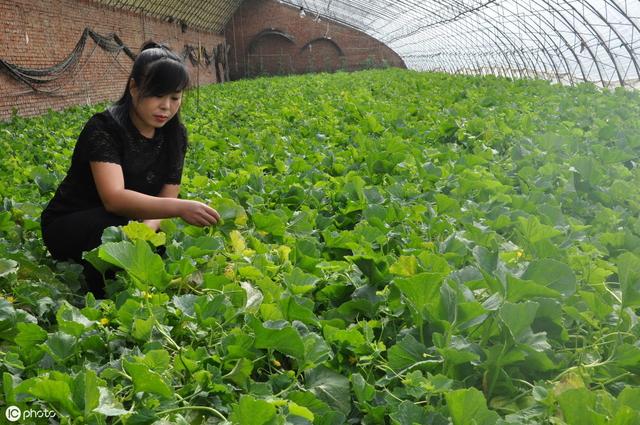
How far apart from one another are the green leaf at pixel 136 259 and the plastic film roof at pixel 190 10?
20.1 m

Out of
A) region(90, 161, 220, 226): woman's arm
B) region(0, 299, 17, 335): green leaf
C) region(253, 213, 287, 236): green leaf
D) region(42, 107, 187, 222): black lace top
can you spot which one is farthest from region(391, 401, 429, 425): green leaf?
region(42, 107, 187, 222): black lace top

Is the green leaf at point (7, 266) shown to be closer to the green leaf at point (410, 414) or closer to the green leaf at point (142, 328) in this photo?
the green leaf at point (142, 328)

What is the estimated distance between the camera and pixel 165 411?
131cm

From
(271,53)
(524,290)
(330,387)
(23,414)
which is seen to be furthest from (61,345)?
(271,53)

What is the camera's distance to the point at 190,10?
31.1m

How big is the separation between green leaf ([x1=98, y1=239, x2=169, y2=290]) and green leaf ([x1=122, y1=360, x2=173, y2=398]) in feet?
1.62

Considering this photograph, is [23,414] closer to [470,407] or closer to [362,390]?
[362,390]

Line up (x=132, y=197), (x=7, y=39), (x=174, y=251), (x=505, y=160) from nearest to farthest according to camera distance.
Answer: (x=174, y=251) → (x=132, y=197) → (x=505, y=160) → (x=7, y=39)

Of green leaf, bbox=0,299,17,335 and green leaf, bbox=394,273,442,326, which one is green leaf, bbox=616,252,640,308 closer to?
green leaf, bbox=394,273,442,326

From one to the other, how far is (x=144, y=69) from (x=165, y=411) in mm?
1877

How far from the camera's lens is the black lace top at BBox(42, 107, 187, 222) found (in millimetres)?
2973

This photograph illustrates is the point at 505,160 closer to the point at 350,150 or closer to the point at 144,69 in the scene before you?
the point at 350,150

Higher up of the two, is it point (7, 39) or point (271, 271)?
point (7, 39)

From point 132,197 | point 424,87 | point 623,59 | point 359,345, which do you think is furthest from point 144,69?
point 623,59
